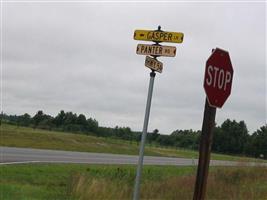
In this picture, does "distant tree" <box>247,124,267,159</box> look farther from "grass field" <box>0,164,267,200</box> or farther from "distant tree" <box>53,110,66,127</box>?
"grass field" <box>0,164,267,200</box>

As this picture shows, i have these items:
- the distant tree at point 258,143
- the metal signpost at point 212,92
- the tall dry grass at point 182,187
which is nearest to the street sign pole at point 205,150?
the metal signpost at point 212,92

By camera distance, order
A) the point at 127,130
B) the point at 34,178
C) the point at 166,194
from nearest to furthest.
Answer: the point at 166,194 < the point at 34,178 < the point at 127,130

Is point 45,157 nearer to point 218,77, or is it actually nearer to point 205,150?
point 205,150

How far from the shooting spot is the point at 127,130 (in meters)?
108

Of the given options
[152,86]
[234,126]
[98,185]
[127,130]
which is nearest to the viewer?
[152,86]

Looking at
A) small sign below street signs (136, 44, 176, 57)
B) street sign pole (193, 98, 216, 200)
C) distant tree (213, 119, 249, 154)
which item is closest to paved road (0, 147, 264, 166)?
small sign below street signs (136, 44, 176, 57)

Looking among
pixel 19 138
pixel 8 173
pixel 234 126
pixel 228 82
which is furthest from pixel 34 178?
pixel 234 126

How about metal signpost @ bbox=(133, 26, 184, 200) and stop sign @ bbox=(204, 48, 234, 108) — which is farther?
metal signpost @ bbox=(133, 26, 184, 200)

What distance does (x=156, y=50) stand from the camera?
28.3 ft

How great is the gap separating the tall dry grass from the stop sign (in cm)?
811

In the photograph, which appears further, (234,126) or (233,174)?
(234,126)

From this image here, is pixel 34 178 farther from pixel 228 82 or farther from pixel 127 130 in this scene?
pixel 127 130

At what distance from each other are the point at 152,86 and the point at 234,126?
308 feet

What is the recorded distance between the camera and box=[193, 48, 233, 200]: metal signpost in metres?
6.02
